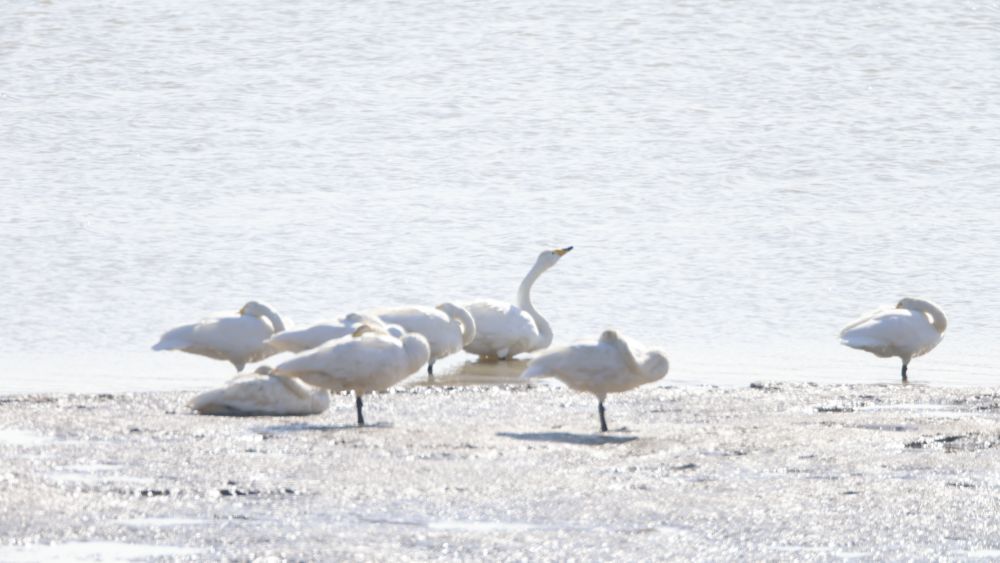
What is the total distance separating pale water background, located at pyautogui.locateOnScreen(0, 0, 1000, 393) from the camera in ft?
56.1

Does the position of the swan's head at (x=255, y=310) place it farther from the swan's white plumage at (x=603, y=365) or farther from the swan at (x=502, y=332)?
the swan's white plumage at (x=603, y=365)

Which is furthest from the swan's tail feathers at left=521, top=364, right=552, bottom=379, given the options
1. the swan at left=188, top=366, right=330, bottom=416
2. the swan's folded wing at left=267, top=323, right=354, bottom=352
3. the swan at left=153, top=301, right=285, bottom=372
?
the swan at left=153, top=301, right=285, bottom=372

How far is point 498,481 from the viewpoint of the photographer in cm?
898

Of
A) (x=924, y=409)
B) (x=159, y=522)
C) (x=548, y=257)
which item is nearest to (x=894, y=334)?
(x=924, y=409)

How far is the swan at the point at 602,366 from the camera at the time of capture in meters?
10.8

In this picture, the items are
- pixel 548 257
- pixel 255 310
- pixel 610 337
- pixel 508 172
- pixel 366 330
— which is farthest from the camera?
pixel 508 172

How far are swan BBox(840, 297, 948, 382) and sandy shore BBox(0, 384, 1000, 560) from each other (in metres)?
2.32

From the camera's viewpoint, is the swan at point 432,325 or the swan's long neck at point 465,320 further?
the swan's long neck at point 465,320

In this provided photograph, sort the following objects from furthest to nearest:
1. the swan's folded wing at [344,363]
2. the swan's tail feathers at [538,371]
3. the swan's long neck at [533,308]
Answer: the swan's long neck at [533,308] → the swan's tail feathers at [538,371] → the swan's folded wing at [344,363]

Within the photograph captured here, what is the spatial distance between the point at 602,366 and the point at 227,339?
338 cm

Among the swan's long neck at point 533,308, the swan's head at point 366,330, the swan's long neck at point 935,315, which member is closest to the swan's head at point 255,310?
the swan's head at point 366,330

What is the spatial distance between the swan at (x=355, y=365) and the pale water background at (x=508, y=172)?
2.91m

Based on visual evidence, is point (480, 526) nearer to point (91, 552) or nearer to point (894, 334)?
point (91, 552)

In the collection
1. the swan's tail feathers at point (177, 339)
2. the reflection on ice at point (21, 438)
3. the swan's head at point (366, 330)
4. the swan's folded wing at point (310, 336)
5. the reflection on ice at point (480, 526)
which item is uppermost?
the reflection on ice at point (480, 526)
